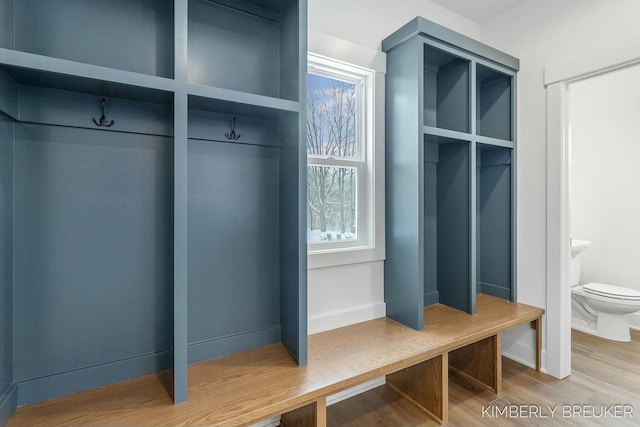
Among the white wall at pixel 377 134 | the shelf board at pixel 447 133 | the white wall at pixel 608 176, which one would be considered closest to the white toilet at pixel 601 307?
the white wall at pixel 608 176

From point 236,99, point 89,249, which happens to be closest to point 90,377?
point 89,249

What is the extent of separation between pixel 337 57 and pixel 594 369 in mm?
2963

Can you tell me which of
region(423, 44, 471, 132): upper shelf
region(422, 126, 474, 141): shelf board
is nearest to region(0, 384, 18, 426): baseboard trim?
region(422, 126, 474, 141): shelf board

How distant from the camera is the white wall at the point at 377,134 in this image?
1965mm

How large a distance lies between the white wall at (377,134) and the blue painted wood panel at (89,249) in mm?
888

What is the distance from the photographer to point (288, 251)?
5.40 ft

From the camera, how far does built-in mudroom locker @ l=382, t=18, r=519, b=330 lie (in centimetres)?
202

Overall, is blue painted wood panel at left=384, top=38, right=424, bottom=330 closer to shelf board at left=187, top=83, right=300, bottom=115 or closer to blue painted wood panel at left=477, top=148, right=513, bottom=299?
shelf board at left=187, top=83, right=300, bottom=115

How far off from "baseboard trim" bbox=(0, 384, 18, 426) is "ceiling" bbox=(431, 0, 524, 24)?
332 centimetres

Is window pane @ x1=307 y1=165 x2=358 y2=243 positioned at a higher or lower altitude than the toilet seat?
higher

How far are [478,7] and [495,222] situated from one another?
5.69ft

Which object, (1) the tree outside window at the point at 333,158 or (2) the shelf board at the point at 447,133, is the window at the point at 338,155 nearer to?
(1) the tree outside window at the point at 333,158

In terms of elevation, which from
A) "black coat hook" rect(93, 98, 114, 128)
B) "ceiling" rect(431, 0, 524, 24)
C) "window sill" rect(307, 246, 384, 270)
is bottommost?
"window sill" rect(307, 246, 384, 270)

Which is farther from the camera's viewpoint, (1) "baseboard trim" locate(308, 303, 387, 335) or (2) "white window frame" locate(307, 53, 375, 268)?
(2) "white window frame" locate(307, 53, 375, 268)
